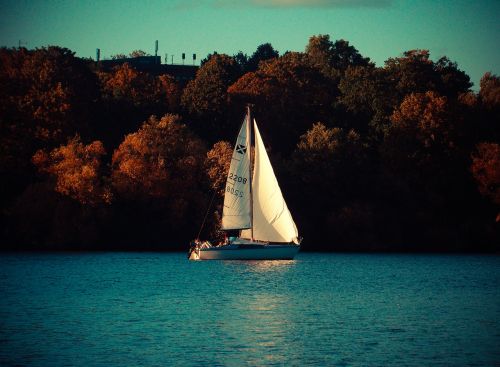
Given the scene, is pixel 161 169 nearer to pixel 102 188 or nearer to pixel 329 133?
pixel 102 188

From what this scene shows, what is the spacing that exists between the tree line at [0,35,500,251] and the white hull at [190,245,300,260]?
10.7 meters

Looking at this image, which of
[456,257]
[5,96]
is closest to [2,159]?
[5,96]

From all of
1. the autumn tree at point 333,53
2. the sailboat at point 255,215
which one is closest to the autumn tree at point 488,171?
the sailboat at point 255,215

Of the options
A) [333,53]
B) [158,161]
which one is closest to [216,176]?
[158,161]

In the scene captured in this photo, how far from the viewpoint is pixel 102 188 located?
9481cm

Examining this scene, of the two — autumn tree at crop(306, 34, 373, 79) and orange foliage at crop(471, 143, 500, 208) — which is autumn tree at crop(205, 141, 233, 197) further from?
autumn tree at crop(306, 34, 373, 79)

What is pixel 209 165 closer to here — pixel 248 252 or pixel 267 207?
pixel 267 207

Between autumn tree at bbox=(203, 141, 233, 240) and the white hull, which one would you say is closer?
the white hull

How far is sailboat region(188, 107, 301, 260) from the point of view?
7931cm

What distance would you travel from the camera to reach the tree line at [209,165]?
3730 inches

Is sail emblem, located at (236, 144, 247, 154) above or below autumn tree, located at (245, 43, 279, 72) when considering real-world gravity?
below

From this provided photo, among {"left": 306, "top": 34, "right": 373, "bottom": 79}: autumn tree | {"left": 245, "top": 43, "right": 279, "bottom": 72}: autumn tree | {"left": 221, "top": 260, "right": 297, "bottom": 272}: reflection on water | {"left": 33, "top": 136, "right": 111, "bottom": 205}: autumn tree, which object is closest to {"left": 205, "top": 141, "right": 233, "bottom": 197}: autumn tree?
{"left": 33, "top": 136, "right": 111, "bottom": 205}: autumn tree

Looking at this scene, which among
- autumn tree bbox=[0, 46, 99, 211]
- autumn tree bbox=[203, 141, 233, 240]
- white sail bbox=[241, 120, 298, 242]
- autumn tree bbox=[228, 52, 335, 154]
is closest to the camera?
white sail bbox=[241, 120, 298, 242]

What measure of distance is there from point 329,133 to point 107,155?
22.9 meters
